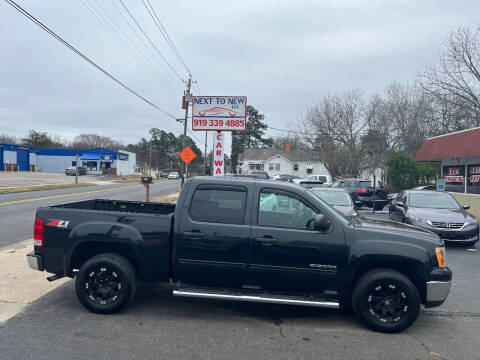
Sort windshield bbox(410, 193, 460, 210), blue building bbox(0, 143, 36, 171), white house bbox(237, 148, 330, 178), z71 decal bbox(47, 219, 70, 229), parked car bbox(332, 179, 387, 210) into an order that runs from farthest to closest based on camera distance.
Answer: white house bbox(237, 148, 330, 178), blue building bbox(0, 143, 36, 171), parked car bbox(332, 179, 387, 210), windshield bbox(410, 193, 460, 210), z71 decal bbox(47, 219, 70, 229)

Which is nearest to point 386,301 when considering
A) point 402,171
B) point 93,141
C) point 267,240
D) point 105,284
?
point 267,240

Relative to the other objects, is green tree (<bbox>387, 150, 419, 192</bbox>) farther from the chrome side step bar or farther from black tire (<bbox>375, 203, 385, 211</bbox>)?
the chrome side step bar

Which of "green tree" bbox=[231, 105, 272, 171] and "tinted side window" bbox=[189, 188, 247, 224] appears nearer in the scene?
"tinted side window" bbox=[189, 188, 247, 224]

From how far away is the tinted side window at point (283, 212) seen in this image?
5.12 meters

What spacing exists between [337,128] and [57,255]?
3313 centimetres

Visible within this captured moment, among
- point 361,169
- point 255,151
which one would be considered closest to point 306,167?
point 255,151

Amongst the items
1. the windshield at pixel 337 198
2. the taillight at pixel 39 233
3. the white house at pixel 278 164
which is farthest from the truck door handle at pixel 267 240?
the white house at pixel 278 164

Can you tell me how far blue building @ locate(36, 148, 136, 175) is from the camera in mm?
71250

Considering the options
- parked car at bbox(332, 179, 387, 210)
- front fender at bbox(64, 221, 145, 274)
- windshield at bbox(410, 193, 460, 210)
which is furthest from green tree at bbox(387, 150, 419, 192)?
front fender at bbox(64, 221, 145, 274)

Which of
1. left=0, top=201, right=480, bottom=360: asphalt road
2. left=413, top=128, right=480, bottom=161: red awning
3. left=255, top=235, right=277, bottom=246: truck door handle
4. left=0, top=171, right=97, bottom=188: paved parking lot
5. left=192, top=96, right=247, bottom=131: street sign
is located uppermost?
left=192, top=96, right=247, bottom=131: street sign

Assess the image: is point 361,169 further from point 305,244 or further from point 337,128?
point 305,244

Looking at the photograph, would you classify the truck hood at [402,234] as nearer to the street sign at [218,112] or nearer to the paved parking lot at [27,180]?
the street sign at [218,112]

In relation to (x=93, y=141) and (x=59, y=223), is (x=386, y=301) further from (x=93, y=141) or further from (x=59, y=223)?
(x=93, y=141)

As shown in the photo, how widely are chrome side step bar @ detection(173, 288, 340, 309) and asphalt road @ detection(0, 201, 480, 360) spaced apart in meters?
0.34
